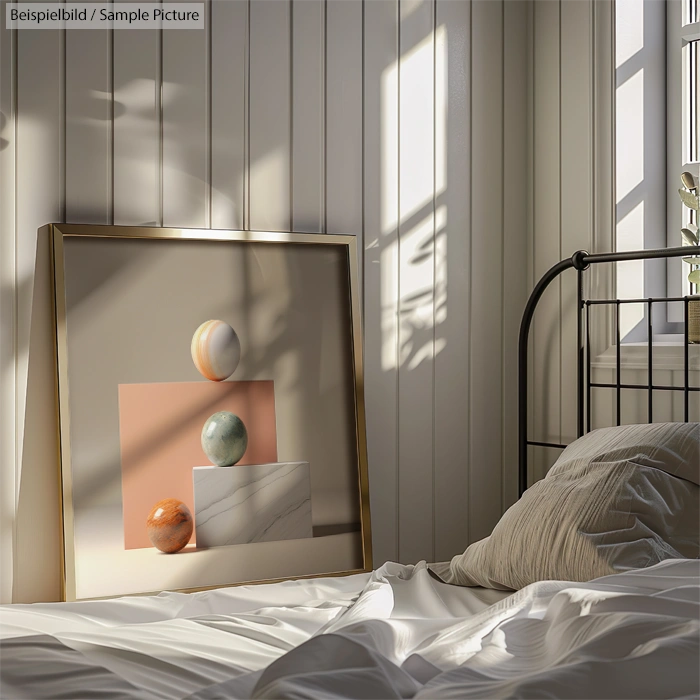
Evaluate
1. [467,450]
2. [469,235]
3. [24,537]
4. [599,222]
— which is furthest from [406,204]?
[24,537]

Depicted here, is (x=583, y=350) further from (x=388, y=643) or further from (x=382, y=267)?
(x=388, y=643)

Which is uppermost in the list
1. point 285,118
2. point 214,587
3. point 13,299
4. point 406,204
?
point 285,118

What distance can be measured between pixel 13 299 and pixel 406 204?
108 centimetres

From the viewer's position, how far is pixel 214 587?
6.40ft

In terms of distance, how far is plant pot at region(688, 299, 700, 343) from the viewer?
7.13 feet

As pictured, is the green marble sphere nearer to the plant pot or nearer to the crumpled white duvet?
the crumpled white duvet

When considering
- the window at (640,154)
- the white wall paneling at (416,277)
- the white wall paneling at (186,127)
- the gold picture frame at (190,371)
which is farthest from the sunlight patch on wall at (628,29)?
the white wall paneling at (186,127)

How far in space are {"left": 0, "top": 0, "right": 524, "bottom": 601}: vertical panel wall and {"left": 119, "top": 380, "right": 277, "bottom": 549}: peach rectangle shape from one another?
0.58ft

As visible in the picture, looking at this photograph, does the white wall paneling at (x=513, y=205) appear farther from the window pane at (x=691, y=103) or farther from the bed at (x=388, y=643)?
the bed at (x=388, y=643)

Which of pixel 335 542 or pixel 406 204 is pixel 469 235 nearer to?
pixel 406 204

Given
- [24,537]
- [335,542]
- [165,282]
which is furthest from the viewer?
[335,542]

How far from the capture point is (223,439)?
2004 mm

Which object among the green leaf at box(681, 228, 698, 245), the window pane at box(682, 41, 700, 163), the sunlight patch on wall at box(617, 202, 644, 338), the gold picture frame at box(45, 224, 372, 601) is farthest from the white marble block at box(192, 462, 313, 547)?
the window pane at box(682, 41, 700, 163)

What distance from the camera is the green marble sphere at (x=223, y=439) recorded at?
2.00 m
